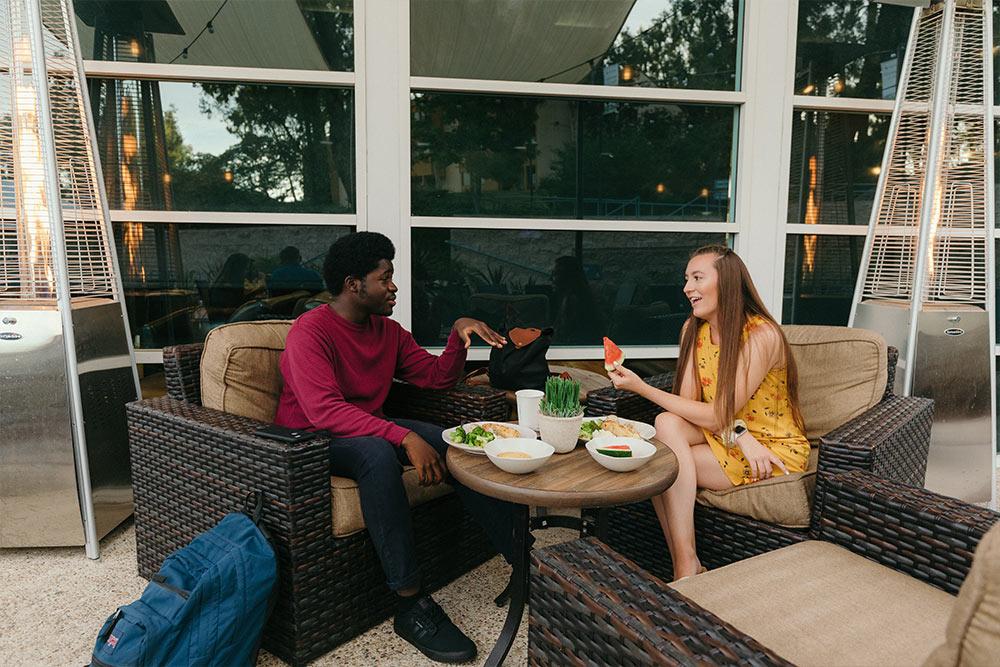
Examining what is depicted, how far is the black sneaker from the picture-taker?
6.06ft

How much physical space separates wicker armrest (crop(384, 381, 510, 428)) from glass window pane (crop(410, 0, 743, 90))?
1477mm

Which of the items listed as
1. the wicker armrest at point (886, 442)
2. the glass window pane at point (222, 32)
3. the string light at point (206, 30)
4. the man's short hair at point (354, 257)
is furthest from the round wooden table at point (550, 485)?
the string light at point (206, 30)

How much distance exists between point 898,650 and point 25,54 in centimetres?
316

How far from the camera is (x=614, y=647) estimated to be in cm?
101

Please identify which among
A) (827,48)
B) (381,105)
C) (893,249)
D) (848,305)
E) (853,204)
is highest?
(827,48)

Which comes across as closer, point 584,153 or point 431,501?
point 431,501

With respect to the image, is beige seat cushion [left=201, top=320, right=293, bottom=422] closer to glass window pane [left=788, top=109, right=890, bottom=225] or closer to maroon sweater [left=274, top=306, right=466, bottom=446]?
maroon sweater [left=274, top=306, right=466, bottom=446]

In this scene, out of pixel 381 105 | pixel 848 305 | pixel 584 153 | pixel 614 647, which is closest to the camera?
pixel 614 647

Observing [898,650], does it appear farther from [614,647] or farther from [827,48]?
[827,48]

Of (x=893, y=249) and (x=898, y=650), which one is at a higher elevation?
(x=893, y=249)

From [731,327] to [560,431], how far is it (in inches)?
26.3

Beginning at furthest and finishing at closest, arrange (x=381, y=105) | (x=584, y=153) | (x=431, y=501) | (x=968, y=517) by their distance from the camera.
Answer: (x=584, y=153)
(x=381, y=105)
(x=431, y=501)
(x=968, y=517)

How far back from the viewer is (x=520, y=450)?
1.66 metres

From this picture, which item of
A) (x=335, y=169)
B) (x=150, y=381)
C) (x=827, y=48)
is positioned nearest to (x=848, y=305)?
(x=827, y=48)
